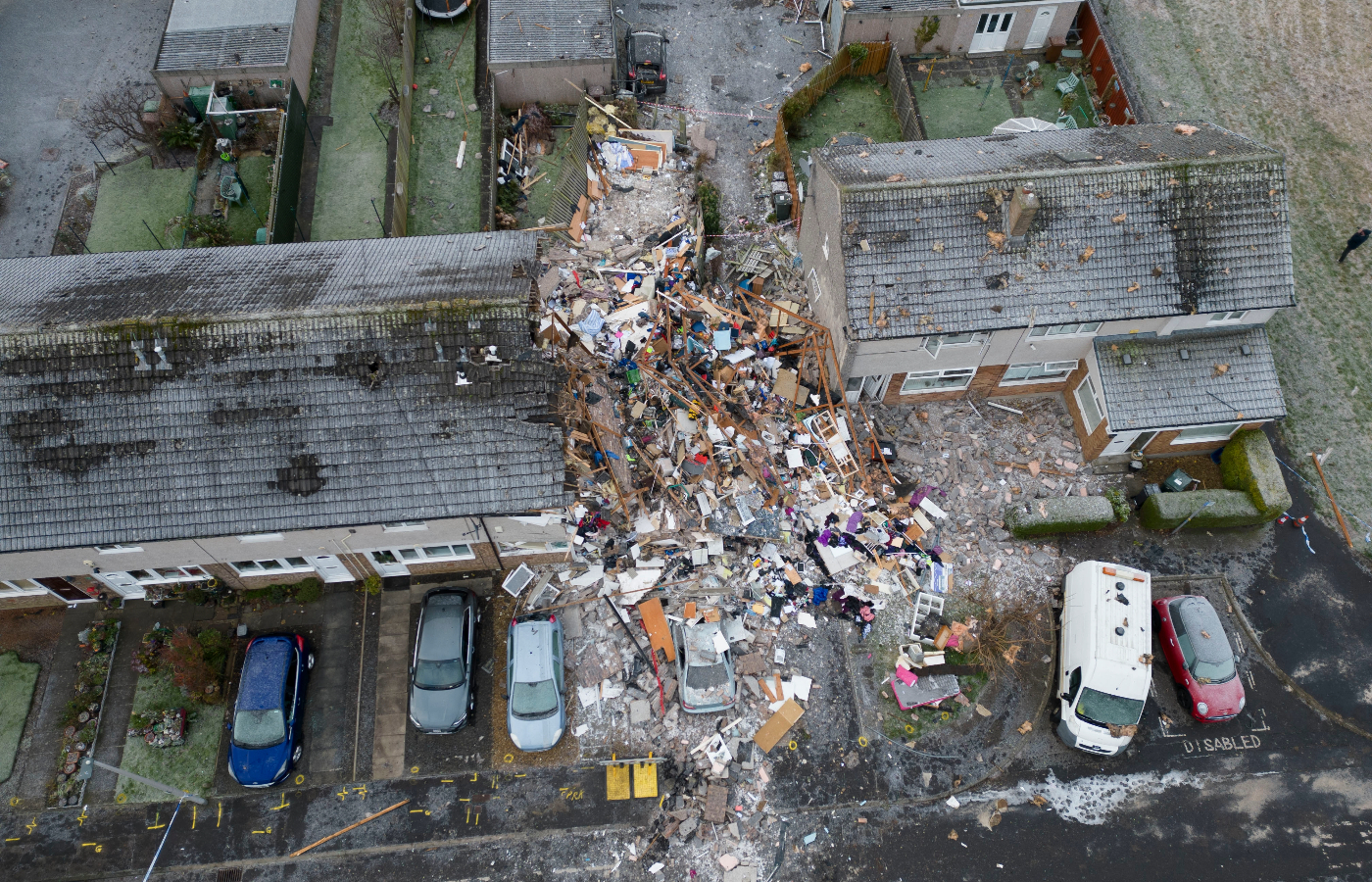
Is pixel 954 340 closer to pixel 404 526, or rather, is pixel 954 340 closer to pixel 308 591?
pixel 404 526

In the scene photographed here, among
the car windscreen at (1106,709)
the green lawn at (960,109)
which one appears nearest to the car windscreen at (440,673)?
the car windscreen at (1106,709)

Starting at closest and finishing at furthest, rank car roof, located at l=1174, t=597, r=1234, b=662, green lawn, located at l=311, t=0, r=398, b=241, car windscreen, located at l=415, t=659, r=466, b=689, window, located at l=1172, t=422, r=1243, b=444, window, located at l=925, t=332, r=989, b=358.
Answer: car windscreen, located at l=415, t=659, r=466, b=689
car roof, located at l=1174, t=597, r=1234, b=662
window, located at l=925, t=332, r=989, b=358
window, located at l=1172, t=422, r=1243, b=444
green lawn, located at l=311, t=0, r=398, b=241

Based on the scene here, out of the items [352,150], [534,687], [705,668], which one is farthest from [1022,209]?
[352,150]

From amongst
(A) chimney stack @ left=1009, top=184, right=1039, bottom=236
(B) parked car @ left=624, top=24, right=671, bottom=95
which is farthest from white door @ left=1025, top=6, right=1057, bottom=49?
(A) chimney stack @ left=1009, top=184, right=1039, bottom=236

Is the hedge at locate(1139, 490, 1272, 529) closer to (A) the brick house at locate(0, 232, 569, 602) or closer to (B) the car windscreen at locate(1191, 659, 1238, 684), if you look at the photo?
(B) the car windscreen at locate(1191, 659, 1238, 684)

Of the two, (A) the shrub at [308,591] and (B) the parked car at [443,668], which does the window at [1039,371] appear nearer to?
(B) the parked car at [443,668]

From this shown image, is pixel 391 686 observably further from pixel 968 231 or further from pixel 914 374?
pixel 968 231
